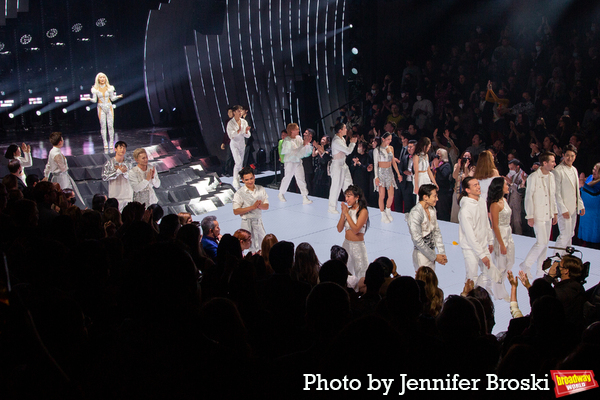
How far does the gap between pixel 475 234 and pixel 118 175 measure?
197 inches

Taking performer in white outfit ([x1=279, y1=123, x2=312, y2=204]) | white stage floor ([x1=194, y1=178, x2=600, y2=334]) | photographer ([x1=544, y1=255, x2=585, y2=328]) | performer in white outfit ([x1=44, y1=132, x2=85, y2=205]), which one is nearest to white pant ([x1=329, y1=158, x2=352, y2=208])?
white stage floor ([x1=194, y1=178, x2=600, y2=334])

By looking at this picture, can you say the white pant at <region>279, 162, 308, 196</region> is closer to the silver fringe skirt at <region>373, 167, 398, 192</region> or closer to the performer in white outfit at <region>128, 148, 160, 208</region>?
the silver fringe skirt at <region>373, 167, 398, 192</region>

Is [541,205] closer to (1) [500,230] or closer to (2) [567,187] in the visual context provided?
(2) [567,187]

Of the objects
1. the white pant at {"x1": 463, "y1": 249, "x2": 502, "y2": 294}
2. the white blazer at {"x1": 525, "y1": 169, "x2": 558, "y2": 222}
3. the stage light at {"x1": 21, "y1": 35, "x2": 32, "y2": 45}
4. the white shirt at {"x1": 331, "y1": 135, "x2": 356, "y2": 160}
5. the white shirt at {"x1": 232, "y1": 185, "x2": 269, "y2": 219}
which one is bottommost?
the white pant at {"x1": 463, "y1": 249, "x2": 502, "y2": 294}

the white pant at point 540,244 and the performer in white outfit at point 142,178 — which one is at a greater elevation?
the performer in white outfit at point 142,178

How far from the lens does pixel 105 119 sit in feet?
34.3

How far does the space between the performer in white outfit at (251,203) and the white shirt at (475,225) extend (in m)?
2.33

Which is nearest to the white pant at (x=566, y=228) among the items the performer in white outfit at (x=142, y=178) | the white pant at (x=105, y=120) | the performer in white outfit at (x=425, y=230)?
the performer in white outfit at (x=425, y=230)

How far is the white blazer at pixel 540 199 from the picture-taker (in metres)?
5.68

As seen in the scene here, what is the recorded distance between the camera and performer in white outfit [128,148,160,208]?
23.0ft

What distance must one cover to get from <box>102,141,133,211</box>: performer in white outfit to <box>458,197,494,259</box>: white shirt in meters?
4.62

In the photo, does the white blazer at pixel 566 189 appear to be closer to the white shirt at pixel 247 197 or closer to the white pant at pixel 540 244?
the white pant at pixel 540 244

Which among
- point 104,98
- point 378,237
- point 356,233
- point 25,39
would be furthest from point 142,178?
point 25,39

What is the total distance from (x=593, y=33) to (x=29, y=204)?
31.2 feet
